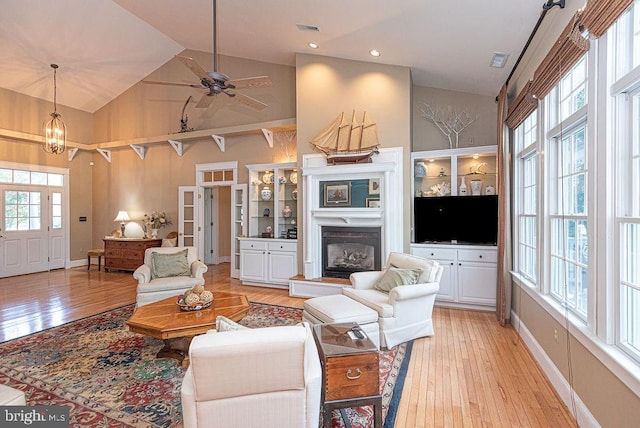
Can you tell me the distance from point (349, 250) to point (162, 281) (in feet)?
9.41

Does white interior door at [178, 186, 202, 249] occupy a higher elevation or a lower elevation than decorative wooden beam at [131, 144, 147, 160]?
lower

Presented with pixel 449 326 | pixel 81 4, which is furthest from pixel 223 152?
pixel 449 326

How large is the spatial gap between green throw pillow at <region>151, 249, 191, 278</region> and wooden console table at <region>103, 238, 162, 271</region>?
296 cm

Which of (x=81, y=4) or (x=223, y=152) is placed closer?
(x=81, y=4)

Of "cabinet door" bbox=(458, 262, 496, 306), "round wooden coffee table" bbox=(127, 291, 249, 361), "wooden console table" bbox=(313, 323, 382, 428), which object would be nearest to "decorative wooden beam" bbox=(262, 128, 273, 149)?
"round wooden coffee table" bbox=(127, 291, 249, 361)

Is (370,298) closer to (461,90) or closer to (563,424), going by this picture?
(563,424)

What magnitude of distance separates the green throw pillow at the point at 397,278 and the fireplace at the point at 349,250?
1.29 metres

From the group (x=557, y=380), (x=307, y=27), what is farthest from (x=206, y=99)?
(x=557, y=380)

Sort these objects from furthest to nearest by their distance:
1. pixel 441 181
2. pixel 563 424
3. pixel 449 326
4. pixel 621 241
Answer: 1. pixel 441 181
2. pixel 449 326
3. pixel 563 424
4. pixel 621 241

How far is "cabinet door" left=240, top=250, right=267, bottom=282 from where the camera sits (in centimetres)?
602

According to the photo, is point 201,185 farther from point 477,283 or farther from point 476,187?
point 477,283

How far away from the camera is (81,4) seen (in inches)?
217

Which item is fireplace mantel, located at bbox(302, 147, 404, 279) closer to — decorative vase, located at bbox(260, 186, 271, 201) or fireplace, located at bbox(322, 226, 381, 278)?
fireplace, located at bbox(322, 226, 381, 278)

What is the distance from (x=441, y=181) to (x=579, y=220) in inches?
109
